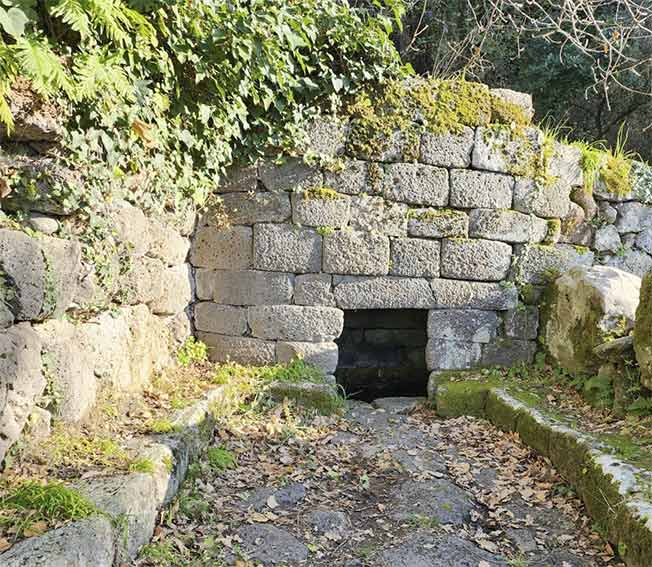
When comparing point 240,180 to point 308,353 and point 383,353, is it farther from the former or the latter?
point 383,353

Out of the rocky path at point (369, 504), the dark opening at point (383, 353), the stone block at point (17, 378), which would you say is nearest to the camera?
the stone block at point (17, 378)

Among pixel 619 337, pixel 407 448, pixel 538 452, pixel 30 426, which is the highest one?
pixel 619 337

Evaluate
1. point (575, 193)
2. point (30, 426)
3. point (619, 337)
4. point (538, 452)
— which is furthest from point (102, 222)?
point (575, 193)

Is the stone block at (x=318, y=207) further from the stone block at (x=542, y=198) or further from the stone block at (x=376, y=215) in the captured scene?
the stone block at (x=542, y=198)

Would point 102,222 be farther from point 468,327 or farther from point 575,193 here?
point 575,193

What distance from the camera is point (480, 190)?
5.72 meters

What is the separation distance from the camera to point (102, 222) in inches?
142

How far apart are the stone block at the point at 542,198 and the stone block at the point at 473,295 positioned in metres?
0.83

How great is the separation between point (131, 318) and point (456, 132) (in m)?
3.53

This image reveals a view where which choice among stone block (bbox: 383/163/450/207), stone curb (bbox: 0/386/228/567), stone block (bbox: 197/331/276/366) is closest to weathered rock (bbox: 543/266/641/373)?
stone block (bbox: 383/163/450/207)

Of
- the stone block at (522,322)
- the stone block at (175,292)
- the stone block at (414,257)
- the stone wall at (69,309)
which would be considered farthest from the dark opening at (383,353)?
the stone wall at (69,309)

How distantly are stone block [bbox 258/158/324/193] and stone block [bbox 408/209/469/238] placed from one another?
1.05 m

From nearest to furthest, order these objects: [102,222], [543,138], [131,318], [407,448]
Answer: [102,222] < [131,318] < [407,448] < [543,138]

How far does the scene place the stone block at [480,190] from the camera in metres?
5.68
